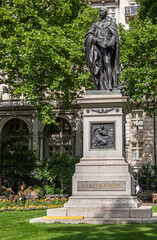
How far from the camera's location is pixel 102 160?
1178 cm

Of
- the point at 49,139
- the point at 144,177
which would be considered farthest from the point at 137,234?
the point at 49,139

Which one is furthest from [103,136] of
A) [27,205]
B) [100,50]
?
[27,205]

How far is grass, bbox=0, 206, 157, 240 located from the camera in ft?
26.3

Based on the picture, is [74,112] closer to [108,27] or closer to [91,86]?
[91,86]

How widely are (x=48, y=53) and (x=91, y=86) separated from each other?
11.4ft

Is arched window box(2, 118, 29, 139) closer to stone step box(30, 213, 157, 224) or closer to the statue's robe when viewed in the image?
the statue's robe

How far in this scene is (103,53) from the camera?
13117 mm

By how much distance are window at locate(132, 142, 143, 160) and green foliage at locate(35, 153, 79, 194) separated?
1058 centimetres

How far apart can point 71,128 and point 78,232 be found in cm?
3271

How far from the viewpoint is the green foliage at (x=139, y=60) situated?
84.4 feet

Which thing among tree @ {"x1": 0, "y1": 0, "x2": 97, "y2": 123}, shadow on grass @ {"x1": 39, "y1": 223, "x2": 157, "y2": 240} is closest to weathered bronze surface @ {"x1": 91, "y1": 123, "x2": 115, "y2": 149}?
shadow on grass @ {"x1": 39, "y1": 223, "x2": 157, "y2": 240}

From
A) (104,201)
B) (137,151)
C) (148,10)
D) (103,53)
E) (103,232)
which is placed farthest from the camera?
(137,151)

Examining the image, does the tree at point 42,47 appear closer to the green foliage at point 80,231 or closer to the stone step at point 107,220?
the stone step at point 107,220

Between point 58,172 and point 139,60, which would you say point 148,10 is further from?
point 58,172
